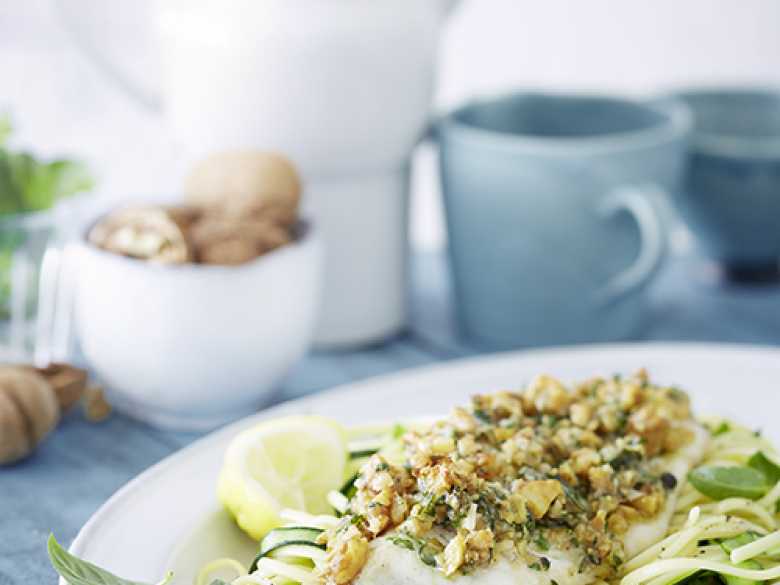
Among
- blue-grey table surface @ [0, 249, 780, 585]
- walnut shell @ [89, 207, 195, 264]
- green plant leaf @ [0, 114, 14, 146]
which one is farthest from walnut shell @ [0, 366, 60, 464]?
green plant leaf @ [0, 114, 14, 146]

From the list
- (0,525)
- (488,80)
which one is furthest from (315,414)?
(488,80)

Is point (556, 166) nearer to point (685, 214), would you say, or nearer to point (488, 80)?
point (685, 214)

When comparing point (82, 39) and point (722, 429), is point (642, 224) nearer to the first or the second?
point (722, 429)

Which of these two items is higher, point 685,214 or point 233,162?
point 233,162

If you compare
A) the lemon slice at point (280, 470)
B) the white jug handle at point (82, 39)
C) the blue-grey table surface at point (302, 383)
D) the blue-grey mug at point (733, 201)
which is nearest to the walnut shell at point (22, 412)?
the blue-grey table surface at point (302, 383)

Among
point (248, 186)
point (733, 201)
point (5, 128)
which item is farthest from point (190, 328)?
point (733, 201)

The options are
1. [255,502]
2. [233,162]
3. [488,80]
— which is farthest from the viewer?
[488,80]
